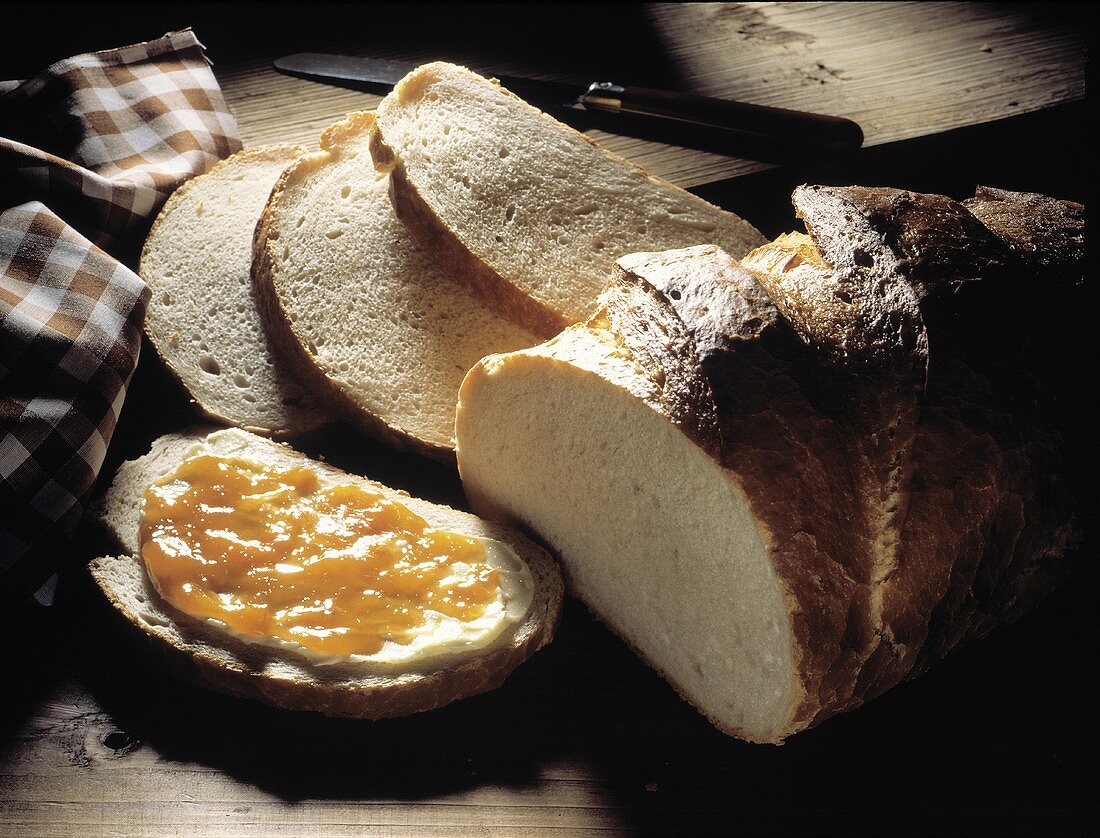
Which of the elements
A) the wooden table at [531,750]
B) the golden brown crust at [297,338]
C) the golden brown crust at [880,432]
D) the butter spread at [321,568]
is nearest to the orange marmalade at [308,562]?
the butter spread at [321,568]

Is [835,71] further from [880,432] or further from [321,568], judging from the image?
[321,568]

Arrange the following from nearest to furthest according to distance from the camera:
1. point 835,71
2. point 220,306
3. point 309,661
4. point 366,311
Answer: point 309,661, point 366,311, point 220,306, point 835,71

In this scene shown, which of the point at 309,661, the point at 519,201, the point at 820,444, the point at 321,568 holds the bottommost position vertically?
the point at 309,661

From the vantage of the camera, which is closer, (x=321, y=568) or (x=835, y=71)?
(x=321, y=568)

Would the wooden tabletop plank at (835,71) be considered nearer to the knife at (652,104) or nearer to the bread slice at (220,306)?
the knife at (652,104)

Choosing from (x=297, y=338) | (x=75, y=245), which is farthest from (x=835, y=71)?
(x=75, y=245)

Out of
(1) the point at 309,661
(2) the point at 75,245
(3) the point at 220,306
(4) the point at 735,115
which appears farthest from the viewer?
(4) the point at 735,115
